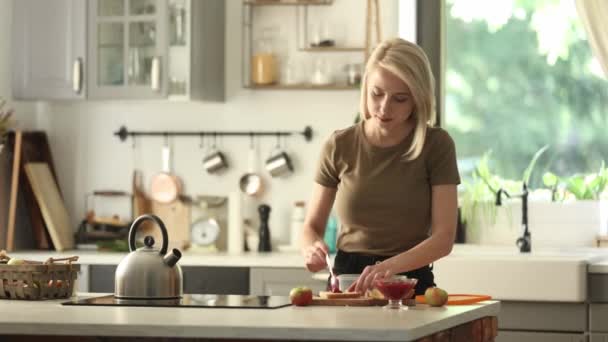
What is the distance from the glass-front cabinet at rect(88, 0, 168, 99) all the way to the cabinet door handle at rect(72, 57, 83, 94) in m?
0.05

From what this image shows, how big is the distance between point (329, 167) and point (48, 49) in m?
2.48

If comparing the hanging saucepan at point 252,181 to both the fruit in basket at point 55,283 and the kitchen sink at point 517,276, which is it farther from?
the fruit in basket at point 55,283

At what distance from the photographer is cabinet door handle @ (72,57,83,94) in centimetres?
534

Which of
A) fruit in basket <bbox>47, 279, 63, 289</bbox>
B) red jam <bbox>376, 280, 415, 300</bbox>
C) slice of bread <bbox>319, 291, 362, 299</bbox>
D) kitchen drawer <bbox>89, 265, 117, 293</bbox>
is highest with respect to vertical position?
red jam <bbox>376, 280, 415, 300</bbox>

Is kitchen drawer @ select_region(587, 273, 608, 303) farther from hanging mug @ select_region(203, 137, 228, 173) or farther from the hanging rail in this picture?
hanging mug @ select_region(203, 137, 228, 173)

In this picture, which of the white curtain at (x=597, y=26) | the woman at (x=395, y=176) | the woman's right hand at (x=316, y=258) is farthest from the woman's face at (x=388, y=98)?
the white curtain at (x=597, y=26)

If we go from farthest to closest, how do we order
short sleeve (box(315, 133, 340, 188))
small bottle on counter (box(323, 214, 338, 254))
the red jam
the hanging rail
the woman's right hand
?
1. the hanging rail
2. small bottle on counter (box(323, 214, 338, 254))
3. short sleeve (box(315, 133, 340, 188))
4. the woman's right hand
5. the red jam

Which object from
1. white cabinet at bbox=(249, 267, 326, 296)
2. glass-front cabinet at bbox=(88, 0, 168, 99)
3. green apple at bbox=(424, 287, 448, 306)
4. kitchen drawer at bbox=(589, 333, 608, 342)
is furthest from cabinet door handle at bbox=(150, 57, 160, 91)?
green apple at bbox=(424, 287, 448, 306)

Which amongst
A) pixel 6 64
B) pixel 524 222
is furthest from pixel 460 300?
pixel 6 64

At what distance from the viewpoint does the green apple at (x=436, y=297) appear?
2.96 meters

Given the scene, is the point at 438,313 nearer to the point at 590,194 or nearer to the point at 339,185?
the point at 339,185

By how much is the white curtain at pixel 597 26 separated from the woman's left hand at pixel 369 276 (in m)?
2.50

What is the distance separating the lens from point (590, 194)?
5.46 meters

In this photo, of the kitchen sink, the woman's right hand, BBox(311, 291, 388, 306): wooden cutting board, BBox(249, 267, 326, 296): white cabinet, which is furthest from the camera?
BBox(249, 267, 326, 296): white cabinet
